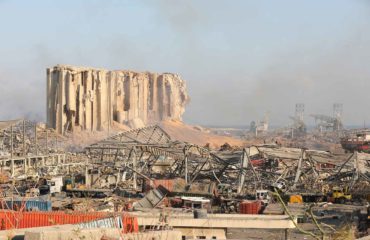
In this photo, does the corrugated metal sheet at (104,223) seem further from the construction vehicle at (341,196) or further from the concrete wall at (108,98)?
the concrete wall at (108,98)

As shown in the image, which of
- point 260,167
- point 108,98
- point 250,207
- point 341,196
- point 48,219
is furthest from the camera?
point 108,98

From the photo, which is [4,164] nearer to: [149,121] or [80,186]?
[80,186]

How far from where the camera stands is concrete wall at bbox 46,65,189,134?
280ft

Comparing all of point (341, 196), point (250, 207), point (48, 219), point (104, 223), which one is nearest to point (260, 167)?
point (341, 196)

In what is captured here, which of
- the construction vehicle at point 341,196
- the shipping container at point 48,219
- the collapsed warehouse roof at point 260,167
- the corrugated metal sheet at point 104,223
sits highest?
the corrugated metal sheet at point 104,223

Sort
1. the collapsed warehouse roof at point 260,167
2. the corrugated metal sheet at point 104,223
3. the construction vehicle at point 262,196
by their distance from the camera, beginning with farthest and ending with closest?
the collapsed warehouse roof at point 260,167
the construction vehicle at point 262,196
the corrugated metal sheet at point 104,223

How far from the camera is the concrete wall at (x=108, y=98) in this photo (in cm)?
8525

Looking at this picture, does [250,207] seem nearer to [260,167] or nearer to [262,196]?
[262,196]

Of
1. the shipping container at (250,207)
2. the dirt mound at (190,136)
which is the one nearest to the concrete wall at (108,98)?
the dirt mound at (190,136)

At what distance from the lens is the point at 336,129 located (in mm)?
101375

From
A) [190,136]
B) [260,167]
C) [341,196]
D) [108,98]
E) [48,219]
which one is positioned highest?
[108,98]

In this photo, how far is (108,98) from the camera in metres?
94.6

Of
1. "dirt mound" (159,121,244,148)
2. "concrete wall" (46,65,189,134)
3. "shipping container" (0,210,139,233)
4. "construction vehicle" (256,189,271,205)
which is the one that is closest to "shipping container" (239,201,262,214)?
"construction vehicle" (256,189,271,205)

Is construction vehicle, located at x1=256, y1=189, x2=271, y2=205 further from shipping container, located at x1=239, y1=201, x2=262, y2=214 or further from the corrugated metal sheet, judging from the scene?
the corrugated metal sheet
